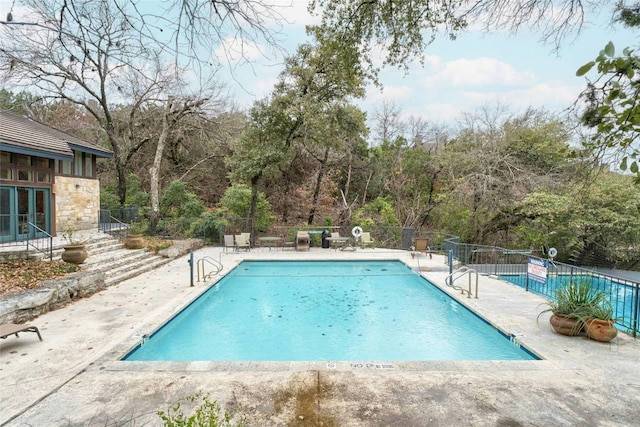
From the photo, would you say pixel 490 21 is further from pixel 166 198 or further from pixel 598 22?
pixel 166 198

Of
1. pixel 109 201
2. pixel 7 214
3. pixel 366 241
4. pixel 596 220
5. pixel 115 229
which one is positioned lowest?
pixel 366 241

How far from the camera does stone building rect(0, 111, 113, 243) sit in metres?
10.4

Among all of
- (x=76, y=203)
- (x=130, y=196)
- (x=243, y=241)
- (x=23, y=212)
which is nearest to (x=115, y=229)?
(x=76, y=203)

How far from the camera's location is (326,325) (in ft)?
23.1

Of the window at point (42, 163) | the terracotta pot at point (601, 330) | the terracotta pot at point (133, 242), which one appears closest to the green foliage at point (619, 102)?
the terracotta pot at point (601, 330)

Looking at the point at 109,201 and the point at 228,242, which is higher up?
the point at 109,201

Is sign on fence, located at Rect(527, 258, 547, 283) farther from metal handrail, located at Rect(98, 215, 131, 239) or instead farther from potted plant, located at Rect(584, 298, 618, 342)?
metal handrail, located at Rect(98, 215, 131, 239)

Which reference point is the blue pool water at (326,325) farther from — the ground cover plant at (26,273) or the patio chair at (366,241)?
the patio chair at (366,241)

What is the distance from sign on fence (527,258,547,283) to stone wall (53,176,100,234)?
594 inches

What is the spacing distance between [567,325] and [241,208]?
1318 centimetres

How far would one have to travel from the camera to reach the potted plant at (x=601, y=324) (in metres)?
5.12

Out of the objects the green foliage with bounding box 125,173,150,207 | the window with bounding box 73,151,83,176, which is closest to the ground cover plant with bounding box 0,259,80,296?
the window with bounding box 73,151,83,176

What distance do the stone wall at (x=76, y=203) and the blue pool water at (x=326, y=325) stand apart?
7.27 metres

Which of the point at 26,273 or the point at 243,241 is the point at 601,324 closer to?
the point at 26,273
